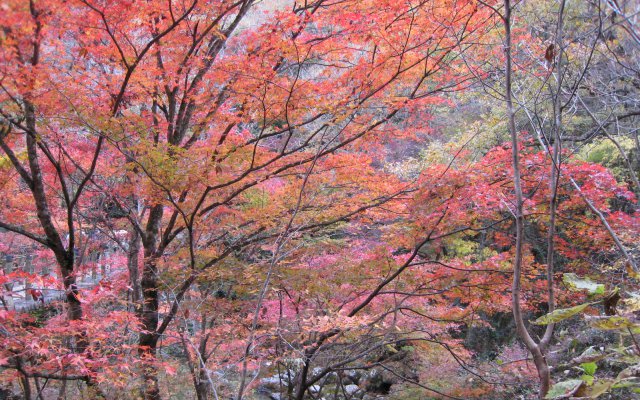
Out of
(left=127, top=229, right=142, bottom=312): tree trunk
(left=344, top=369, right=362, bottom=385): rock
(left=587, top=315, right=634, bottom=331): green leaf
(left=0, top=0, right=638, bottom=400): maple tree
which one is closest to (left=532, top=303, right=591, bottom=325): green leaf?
(left=587, top=315, right=634, bottom=331): green leaf

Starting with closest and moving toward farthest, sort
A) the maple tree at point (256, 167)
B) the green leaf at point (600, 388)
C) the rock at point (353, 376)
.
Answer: the green leaf at point (600, 388), the maple tree at point (256, 167), the rock at point (353, 376)

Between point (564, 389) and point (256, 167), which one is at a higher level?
point (256, 167)

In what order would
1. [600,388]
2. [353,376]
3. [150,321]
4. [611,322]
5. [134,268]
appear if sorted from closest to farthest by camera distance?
[600,388] < [611,322] < [150,321] < [134,268] < [353,376]

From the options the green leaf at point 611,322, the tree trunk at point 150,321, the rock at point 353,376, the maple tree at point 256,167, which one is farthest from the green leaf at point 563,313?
the rock at point 353,376

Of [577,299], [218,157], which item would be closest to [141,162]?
[218,157]

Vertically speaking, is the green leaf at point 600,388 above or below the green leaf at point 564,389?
above

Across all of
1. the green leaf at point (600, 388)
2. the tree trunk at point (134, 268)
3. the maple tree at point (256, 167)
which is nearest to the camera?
the green leaf at point (600, 388)

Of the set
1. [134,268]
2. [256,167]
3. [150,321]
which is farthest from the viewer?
[134,268]

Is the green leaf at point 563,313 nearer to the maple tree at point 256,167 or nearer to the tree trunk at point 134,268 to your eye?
the maple tree at point 256,167

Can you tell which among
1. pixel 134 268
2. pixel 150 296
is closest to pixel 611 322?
pixel 150 296

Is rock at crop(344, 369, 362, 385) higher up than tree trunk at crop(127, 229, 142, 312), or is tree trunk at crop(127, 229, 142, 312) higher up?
tree trunk at crop(127, 229, 142, 312)

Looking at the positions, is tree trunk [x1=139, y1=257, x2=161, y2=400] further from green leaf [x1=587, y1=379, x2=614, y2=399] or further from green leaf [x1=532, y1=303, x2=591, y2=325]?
green leaf [x1=587, y1=379, x2=614, y2=399]

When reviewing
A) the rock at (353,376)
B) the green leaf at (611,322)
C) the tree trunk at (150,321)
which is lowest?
the rock at (353,376)

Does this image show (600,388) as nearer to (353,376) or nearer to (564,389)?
(564,389)
